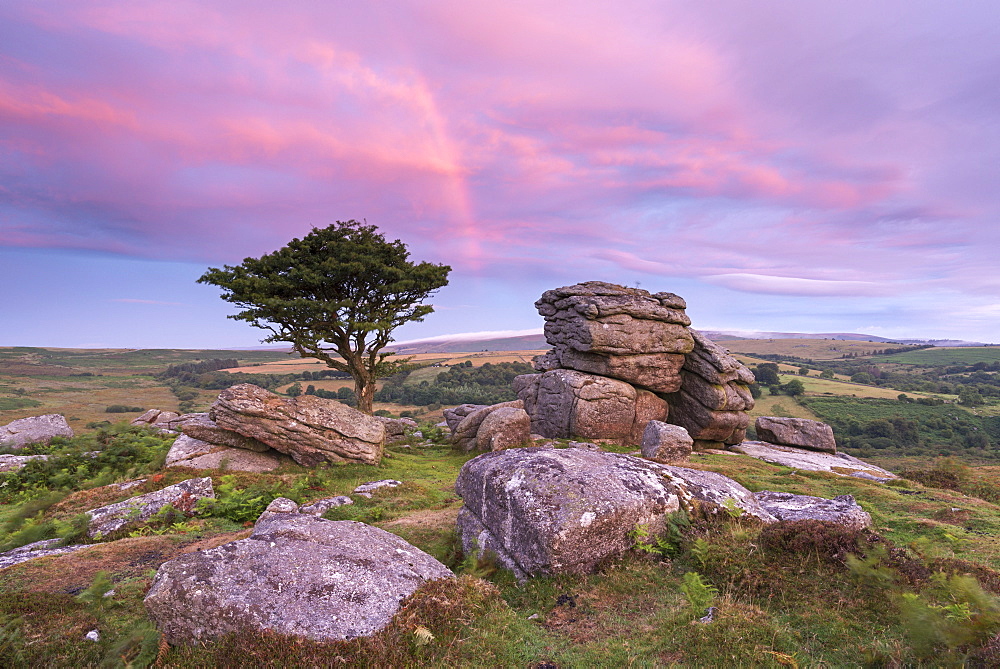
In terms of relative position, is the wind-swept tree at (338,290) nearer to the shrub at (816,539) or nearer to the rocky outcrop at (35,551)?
the rocky outcrop at (35,551)

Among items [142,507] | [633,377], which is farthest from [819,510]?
[633,377]

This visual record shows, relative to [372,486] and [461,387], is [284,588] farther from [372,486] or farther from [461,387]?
[461,387]

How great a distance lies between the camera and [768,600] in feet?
21.6

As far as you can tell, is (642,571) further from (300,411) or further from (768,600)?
(300,411)

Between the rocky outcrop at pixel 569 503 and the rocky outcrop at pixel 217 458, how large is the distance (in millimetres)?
14604

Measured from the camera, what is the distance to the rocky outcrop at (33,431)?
25.0 m

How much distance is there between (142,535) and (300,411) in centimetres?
1062

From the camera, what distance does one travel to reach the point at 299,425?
21.5m

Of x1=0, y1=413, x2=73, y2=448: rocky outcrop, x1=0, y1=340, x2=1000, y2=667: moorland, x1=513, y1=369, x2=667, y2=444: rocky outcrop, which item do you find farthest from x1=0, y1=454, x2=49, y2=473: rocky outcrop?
x1=513, y1=369, x2=667, y2=444: rocky outcrop

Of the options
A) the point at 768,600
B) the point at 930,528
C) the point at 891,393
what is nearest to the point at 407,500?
the point at 768,600

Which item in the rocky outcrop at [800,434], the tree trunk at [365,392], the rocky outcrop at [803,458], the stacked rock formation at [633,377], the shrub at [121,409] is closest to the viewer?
the rocky outcrop at [803,458]

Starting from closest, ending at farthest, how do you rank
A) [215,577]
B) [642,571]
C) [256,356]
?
[215,577] < [642,571] < [256,356]

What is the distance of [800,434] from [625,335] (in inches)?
828

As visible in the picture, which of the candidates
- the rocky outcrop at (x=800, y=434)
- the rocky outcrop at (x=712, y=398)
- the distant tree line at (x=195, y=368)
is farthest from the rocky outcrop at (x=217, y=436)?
the distant tree line at (x=195, y=368)
